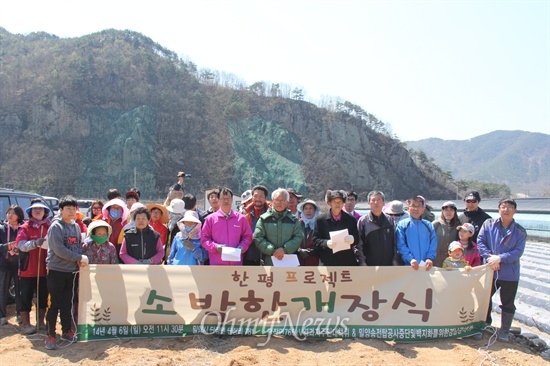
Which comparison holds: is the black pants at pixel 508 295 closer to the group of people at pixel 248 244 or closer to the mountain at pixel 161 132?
the group of people at pixel 248 244

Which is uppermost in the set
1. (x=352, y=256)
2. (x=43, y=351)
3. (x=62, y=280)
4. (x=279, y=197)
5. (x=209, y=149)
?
(x=209, y=149)

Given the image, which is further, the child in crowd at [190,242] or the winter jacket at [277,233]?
the child in crowd at [190,242]

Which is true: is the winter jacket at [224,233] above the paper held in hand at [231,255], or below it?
above

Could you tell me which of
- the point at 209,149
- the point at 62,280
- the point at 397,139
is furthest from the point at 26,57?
the point at 62,280

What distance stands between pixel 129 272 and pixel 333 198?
2.47m

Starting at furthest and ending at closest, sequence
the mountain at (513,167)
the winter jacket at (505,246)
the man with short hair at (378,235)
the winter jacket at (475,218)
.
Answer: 1. the mountain at (513,167)
2. the winter jacket at (475,218)
3. the man with short hair at (378,235)
4. the winter jacket at (505,246)

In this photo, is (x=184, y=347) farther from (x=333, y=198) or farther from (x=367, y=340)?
(x=333, y=198)

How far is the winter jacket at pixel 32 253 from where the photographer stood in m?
5.00

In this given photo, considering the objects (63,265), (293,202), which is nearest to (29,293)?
(63,265)

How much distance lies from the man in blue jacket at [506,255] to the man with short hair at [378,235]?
3.58 feet

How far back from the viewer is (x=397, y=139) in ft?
212

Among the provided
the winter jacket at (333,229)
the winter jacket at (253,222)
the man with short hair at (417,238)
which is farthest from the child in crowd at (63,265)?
the man with short hair at (417,238)

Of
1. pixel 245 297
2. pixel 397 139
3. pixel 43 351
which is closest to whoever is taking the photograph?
pixel 43 351

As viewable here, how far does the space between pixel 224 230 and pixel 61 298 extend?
192cm
